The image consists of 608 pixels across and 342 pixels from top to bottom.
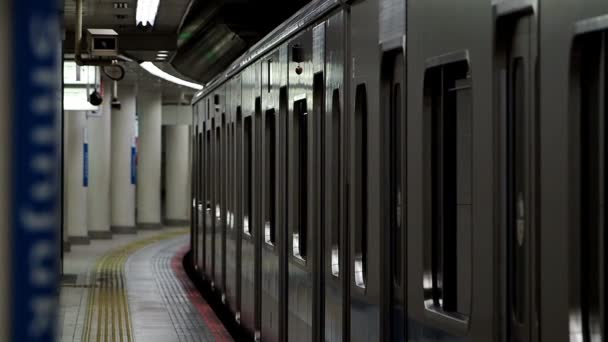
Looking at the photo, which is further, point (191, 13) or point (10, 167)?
point (191, 13)

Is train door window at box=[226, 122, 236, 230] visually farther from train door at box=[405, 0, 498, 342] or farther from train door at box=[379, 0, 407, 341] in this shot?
train door at box=[405, 0, 498, 342]

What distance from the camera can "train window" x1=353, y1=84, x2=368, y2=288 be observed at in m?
4.94

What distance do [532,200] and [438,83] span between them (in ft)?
3.37

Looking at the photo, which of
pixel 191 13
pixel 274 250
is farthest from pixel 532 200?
pixel 191 13

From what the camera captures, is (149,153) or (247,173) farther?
(149,153)

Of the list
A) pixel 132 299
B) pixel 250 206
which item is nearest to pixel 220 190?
pixel 132 299

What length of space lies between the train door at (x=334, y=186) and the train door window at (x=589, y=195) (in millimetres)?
2687

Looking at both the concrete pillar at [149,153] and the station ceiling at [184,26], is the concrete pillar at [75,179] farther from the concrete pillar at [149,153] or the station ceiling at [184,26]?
the concrete pillar at [149,153]

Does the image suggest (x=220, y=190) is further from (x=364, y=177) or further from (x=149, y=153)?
(x=149, y=153)

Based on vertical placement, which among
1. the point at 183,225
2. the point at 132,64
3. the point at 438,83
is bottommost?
the point at 183,225

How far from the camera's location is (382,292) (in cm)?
449

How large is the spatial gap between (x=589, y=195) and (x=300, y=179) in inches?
172

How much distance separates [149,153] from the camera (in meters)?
30.7

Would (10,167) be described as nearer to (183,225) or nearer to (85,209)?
(85,209)
